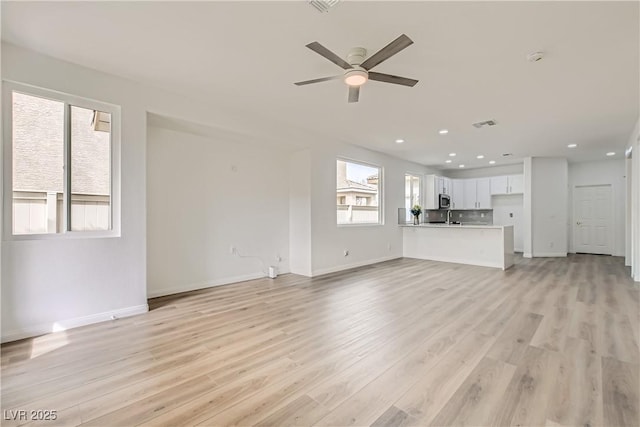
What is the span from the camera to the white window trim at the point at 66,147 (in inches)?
105

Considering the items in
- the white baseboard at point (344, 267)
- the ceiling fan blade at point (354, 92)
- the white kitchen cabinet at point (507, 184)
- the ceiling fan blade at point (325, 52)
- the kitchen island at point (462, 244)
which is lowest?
the white baseboard at point (344, 267)

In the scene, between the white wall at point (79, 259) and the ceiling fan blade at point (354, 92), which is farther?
the ceiling fan blade at point (354, 92)

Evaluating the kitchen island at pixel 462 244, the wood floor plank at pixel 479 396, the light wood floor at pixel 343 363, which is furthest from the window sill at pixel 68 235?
the kitchen island at pixel 462 244

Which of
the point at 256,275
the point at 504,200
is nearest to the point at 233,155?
the point at 256,275

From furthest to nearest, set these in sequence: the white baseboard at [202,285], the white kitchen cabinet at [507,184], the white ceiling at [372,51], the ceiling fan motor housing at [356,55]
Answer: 1. the white kitchen cabinet at [507,184]
2. the white baseboard at [202,285]
3. the ceiling fan motor housing at [356,55]
4. the white ceiling at [372,51]

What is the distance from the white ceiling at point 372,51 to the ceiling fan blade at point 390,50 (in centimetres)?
19

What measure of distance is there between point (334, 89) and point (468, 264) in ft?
17.3

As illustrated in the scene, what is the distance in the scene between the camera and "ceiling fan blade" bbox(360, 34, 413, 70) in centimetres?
209

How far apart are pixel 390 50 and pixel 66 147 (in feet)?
11.2

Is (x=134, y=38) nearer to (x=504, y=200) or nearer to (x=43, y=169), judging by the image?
(x=43, y=169)

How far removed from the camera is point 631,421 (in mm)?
1638

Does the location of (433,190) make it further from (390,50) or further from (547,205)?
(390,50)

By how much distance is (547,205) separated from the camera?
7938 mm

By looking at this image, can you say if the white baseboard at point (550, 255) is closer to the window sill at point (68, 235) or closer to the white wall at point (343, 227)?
the white wall at point (343, 227)
